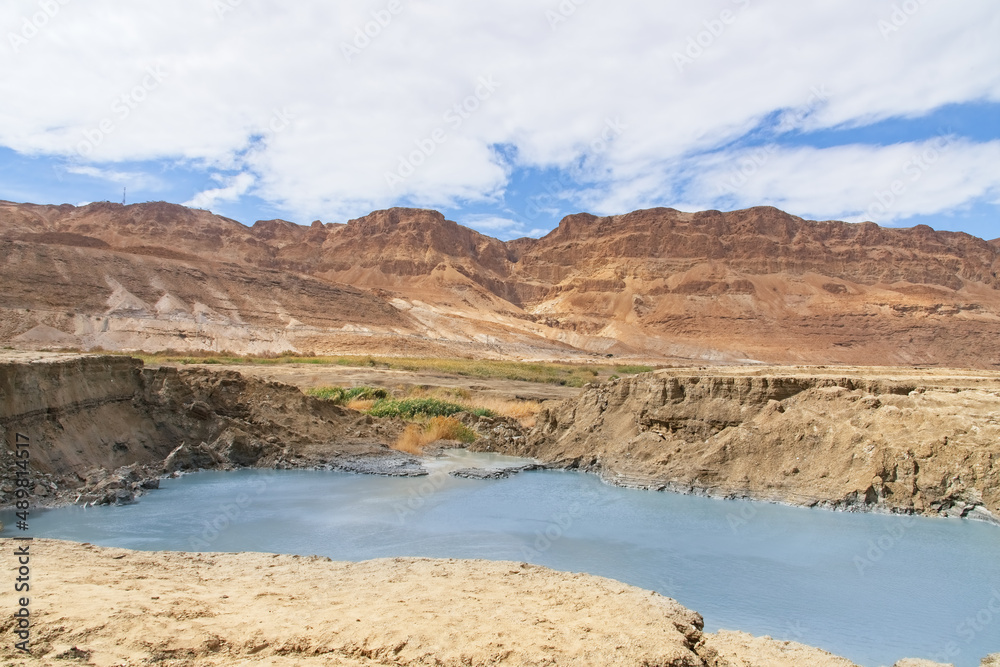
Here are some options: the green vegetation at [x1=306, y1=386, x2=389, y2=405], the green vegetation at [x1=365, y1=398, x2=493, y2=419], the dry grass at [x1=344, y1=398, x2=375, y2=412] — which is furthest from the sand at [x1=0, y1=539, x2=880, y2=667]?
the green vegetation at [x1=306, y1=386, x2=389, y2=405]

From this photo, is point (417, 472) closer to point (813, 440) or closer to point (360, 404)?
point (813, 440)

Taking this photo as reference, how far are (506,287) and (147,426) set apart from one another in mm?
112069

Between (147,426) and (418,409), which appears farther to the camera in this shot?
(418,409)

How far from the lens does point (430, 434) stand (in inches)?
738

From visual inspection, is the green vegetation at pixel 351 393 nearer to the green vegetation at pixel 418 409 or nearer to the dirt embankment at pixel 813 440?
the green vegetation at pixel 418 409

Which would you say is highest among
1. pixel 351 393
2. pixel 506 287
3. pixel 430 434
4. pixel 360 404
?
pixel 506 287

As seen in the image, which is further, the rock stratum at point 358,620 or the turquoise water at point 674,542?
the turquoise water at point 674,542

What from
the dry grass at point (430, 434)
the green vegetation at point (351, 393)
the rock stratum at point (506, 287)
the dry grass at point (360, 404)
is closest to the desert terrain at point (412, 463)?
the dry grass at point (430, 434)

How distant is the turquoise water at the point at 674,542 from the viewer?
265 inches

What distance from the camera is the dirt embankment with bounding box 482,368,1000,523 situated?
10.6m

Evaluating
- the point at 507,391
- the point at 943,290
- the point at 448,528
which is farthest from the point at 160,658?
the point at 943,290

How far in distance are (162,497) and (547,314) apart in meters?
98.7

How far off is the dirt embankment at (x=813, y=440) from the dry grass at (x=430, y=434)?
3811mm

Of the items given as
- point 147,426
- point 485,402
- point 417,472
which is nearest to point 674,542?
point 417,472
